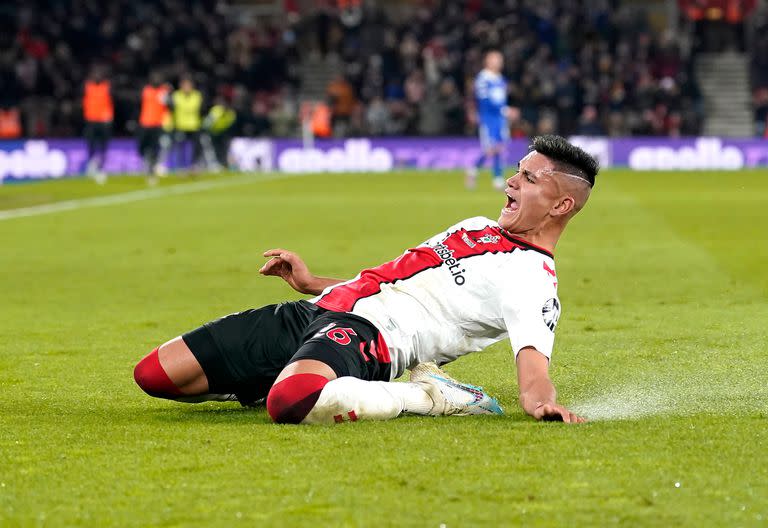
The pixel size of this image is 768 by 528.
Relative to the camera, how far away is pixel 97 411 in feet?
18.6

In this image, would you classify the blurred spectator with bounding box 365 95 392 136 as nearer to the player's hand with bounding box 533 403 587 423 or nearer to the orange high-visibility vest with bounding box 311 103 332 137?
the orange high-visibility vest with bounding box 311 103 332 137

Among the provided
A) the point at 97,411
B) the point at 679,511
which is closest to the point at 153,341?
the point at 97,411

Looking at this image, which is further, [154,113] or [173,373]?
[154,113]

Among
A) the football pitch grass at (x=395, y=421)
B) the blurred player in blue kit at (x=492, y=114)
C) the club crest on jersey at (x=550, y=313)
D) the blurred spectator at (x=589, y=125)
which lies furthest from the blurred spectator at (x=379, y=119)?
the club crest on jersey at (x=550, y=313)

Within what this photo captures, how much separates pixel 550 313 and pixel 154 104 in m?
26.2

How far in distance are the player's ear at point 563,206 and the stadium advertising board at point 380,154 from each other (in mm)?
28492

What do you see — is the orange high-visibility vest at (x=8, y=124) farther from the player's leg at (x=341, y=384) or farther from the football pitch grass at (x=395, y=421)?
the player's leg at (x=341, y=384)

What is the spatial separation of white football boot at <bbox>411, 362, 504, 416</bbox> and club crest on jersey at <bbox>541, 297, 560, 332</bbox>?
41cm

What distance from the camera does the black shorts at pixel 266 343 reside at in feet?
17.9

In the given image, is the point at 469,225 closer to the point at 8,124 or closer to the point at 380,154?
the point at 380,154

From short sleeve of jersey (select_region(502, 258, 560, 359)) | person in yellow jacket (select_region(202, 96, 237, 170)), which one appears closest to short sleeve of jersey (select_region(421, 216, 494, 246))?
short sleeve of jersey (select_region(502, 258, 560, 359))

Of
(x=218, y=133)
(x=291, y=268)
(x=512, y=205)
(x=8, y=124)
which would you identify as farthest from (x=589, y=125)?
(x=512, y=205)

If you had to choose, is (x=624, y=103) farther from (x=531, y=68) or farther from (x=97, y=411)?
(x=97, y=411)

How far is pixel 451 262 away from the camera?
562 centimetres
